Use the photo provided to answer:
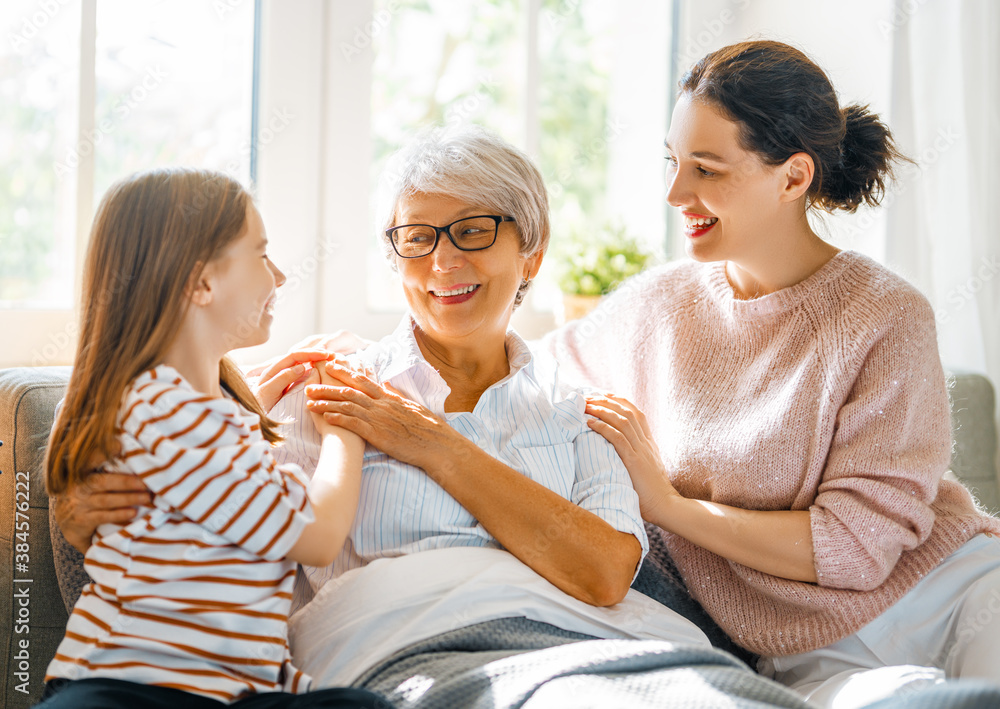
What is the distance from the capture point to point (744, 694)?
1.00 meters

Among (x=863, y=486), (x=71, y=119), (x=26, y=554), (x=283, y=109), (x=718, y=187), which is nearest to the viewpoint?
(x=26, y=554)

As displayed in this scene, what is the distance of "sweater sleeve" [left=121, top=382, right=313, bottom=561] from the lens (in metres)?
0.98

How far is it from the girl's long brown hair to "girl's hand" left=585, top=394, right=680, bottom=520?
0.74 m

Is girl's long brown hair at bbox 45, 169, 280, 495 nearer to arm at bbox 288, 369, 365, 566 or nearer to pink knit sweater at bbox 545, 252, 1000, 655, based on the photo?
arm at bbox 288, 369, 365, 566

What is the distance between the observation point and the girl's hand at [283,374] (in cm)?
138

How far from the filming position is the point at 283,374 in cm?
139

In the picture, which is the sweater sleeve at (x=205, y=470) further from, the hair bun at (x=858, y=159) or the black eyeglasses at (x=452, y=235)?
the hair bun at (x=858, y=159)

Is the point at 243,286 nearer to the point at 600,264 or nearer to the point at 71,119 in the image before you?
the point at 71,119

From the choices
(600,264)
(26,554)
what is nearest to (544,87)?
(600,264)

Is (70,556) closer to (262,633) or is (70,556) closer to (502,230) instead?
(262,633)

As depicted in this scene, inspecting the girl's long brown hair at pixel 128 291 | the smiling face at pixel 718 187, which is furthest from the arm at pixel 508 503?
the smiling face at pixel 718 187

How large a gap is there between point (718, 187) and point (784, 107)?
17cm

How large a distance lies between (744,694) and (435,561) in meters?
0.46

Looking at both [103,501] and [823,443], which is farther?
[823,443]
